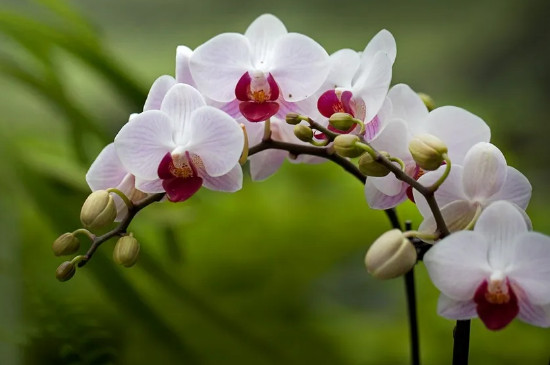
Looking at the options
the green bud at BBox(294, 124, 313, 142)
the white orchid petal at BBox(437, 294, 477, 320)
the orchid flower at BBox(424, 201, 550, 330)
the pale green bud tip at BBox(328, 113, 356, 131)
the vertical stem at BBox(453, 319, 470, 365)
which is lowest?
the vertical stem at BBox(453, 319, 470, 365)

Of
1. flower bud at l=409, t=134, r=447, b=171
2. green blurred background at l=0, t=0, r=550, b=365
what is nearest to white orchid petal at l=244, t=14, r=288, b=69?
flower bud at l=409, t=134, r=447, b=171

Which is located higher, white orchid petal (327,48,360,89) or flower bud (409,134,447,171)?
white orchid petal (327,48,360,89)

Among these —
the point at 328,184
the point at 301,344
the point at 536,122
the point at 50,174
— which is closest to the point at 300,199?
the point at 328,184

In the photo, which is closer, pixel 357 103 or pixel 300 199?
pixel 357 103

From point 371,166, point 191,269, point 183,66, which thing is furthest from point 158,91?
point 191,269

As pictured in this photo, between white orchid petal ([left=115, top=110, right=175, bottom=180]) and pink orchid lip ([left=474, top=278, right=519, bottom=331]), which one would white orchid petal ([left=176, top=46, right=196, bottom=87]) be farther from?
pink orchid lip ([left=474, top=278, right=519, bottom=331])

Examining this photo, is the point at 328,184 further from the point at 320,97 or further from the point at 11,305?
the point at 320,97

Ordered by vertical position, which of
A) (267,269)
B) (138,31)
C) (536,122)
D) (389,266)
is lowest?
(536,122)
